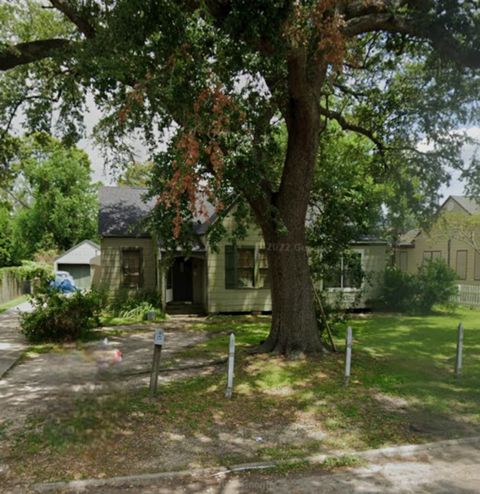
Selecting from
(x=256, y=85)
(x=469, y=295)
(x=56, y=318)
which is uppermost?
(x=256, y=85)

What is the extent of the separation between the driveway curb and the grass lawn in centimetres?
15

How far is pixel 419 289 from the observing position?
60.9 ft

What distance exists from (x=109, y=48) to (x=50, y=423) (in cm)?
562

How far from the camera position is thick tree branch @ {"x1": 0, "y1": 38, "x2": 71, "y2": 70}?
905 centimetres

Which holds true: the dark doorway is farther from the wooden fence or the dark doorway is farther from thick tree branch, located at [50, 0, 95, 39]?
thick tree branch, located at [50, 0, 95, 39]

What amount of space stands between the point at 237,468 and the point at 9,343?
30.2 ft

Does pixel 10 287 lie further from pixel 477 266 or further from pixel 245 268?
pixel 477 266

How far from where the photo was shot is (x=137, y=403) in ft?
21.4

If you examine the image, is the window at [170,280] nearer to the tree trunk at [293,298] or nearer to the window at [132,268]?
the window at [132,268]

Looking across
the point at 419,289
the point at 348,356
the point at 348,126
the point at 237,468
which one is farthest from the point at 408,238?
the point at 237,468

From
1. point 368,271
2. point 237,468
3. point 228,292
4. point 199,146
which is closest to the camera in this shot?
point 237,468

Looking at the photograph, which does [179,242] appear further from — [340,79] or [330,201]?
[340,79]

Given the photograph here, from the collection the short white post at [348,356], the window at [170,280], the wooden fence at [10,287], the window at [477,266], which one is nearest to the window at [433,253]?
the window at [477,266]

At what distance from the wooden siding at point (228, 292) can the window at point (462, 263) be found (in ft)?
54.1
